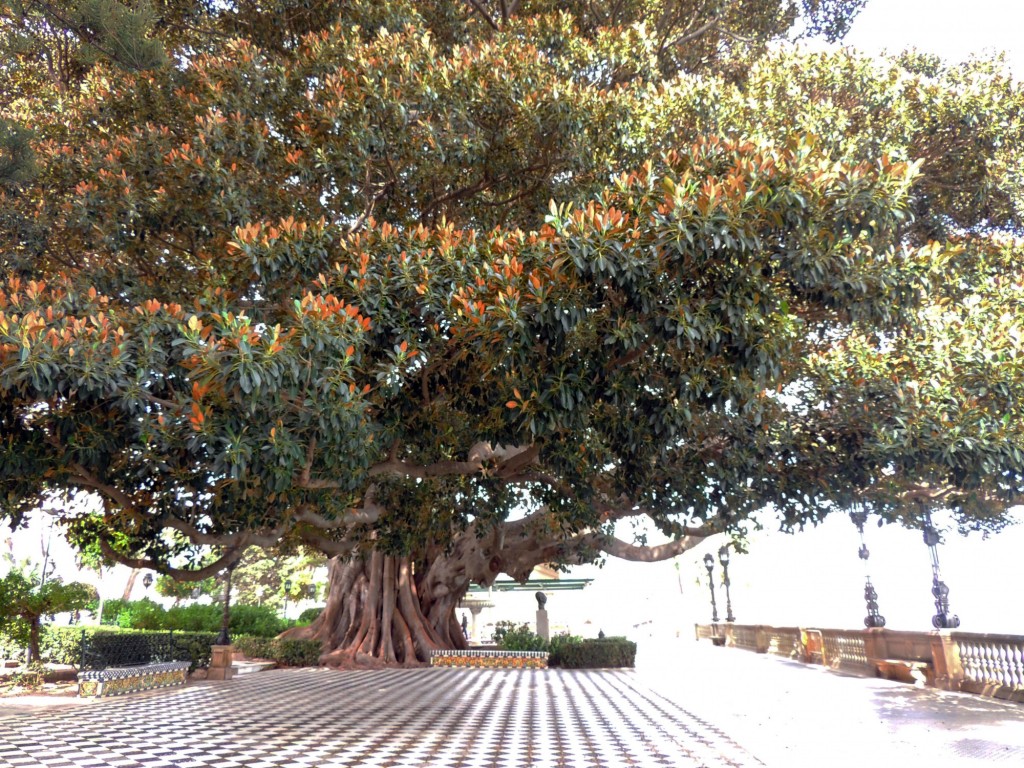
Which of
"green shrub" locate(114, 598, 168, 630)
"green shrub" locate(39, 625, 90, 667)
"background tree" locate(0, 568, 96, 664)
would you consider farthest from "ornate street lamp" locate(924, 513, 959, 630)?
"green shrub" locate(114, 598, 168, 630)

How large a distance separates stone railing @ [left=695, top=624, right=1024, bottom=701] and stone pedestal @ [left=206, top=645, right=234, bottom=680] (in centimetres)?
1348

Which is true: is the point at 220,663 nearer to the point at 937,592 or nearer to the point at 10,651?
the point at 10,651

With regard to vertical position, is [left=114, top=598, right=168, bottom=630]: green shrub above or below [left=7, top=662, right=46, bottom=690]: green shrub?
above

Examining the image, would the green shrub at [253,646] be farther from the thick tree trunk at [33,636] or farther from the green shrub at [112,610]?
the green shrub at [112,610]

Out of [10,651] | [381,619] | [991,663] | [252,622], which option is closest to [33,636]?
[10,651]

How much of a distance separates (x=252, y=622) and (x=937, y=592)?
64.9 ft

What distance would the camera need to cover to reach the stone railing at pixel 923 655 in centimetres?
1066

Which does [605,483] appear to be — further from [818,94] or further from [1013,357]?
[818,94]

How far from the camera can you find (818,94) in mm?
9422

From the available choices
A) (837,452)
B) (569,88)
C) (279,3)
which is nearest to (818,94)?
(569,88)

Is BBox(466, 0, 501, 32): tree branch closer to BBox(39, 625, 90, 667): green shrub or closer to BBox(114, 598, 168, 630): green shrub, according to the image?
BBox(39, 625, 90, 667): green shrub

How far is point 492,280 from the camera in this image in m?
6.01

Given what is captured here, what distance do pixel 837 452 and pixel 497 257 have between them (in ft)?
14.4

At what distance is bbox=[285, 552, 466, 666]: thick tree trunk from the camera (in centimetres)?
1711
